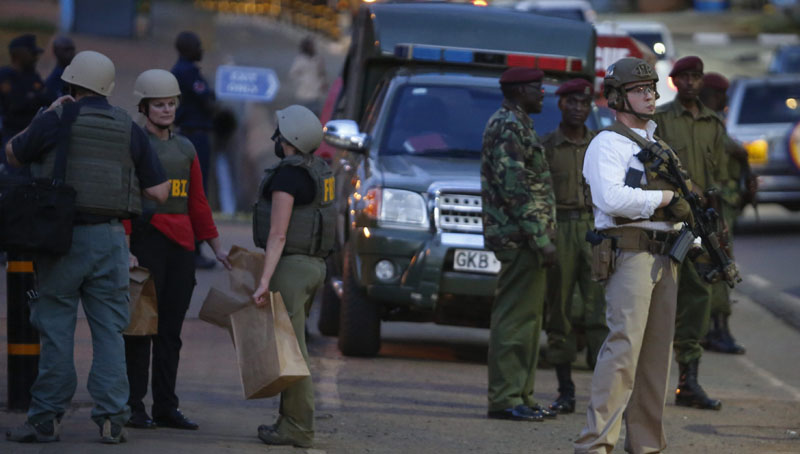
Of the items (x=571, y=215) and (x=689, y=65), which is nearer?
(x=571, y=215)

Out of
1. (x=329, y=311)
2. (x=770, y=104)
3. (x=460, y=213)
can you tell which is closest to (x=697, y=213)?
(x=460, y=213)

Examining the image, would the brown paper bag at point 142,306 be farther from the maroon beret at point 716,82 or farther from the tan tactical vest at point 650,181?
the maroon beret at point 716,82

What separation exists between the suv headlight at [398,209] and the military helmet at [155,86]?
Result: 8.79 feet

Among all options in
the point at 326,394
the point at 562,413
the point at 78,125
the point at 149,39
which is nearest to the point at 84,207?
the point at 78,125

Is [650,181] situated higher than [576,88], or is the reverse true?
[576,88]

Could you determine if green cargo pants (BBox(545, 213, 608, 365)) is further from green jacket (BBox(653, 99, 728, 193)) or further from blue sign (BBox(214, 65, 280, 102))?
blue sign (BBox(214, 65, 280, 102))

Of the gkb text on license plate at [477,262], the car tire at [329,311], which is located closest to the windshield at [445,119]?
the gkb text on license plate at [477,262]

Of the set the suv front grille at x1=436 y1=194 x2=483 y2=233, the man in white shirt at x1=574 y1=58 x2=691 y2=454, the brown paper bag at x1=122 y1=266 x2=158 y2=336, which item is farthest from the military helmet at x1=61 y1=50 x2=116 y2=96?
the suv front grille at x1=436 y1=194 x2=483 y2=233

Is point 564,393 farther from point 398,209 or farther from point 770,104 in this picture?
point 770,104

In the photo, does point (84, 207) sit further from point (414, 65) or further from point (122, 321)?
Answer: point (414, 65)

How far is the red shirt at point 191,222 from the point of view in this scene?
293 inches

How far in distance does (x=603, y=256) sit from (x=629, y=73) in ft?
2.73

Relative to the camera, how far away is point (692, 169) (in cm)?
898

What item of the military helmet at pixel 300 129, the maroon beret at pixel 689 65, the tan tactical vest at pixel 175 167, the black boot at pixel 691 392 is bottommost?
the black boot at pixel 691 392
